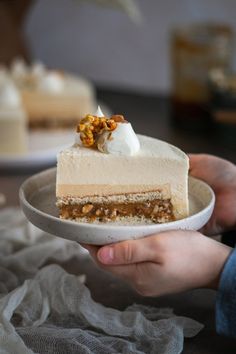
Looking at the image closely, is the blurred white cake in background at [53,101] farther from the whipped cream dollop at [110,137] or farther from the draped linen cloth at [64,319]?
the whipped cream dollop at [110,137]

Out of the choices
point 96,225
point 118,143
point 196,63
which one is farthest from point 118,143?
point 196,63

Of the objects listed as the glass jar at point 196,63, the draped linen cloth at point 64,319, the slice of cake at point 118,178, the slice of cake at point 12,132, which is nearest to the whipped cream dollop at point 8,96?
the slice of cake at point 12,132

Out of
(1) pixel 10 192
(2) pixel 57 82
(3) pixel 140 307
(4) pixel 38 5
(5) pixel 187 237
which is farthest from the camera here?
(4) pixel 38 5

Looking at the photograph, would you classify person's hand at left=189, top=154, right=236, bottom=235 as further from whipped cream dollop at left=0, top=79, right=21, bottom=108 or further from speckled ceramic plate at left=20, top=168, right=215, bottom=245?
whipped cream dollop at left=0, top=79, right=21, bottom=108

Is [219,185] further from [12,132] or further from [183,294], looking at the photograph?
[12,132]

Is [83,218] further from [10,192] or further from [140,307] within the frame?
[10,192]

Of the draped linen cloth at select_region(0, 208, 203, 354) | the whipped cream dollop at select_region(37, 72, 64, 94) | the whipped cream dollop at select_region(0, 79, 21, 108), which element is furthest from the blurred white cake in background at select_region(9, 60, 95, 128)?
the draped linen cloth at select_region(0, 208, 203, 354)

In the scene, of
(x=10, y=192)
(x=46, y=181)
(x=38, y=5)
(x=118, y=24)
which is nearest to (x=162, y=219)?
(x=46, y=181)
